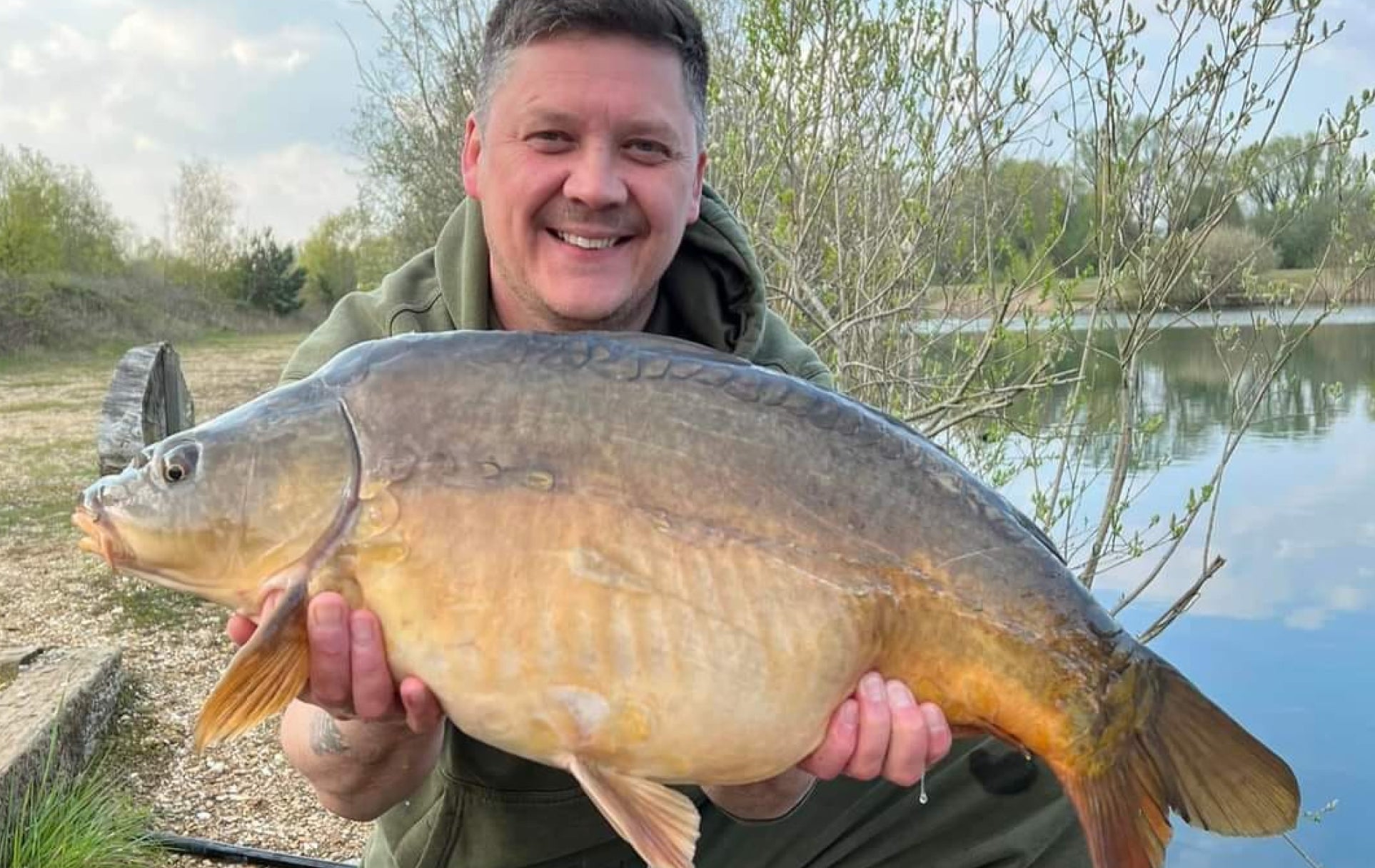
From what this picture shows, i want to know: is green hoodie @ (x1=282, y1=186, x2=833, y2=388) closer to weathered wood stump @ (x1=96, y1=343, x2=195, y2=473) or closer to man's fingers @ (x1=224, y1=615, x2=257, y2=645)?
man's fingers @ (x1=224, y1=615, x2=257, y2=645)

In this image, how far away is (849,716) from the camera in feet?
4.82

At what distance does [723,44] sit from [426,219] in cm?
865

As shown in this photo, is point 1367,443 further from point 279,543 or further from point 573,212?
point 279,543

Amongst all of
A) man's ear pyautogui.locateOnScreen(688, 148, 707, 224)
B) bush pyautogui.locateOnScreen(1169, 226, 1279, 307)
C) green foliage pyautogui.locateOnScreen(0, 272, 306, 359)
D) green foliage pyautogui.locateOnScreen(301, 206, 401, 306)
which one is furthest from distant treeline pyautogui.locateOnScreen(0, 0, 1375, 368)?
green foliage pyautogui.locateOnScreen(301, 206, 401, 306)

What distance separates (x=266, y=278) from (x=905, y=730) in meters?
38.9

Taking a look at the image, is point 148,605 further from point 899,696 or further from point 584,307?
point 899,696

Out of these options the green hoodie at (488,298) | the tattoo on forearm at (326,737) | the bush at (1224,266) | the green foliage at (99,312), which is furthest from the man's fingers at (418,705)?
the green foliage at (99,312)

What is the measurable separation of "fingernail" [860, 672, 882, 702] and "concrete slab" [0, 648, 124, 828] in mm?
2365

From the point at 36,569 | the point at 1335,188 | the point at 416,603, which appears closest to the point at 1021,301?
the point at 1335,188

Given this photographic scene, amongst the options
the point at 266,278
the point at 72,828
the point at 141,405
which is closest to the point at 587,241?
the point at 72,828

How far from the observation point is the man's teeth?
2031 millimetres

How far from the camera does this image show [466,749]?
6.63ft

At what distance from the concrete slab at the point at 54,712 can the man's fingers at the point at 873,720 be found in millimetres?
2347

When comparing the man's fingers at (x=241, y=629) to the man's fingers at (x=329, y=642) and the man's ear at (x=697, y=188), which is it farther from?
the man's ear at (x=697, y=188)
